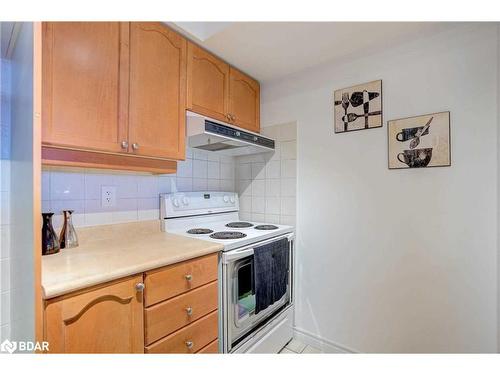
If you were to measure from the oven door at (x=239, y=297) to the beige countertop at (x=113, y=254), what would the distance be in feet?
0.52

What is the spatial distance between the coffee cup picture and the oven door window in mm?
1105

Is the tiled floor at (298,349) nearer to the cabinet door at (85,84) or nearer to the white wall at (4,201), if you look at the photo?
the white wall at (4,201)

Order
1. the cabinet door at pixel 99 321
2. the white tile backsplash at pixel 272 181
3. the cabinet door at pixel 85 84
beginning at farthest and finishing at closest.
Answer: the white tile backsplash at pixel 272 181, the cabinet door at pixel 85 84, the cabinet door at pixel 99 321

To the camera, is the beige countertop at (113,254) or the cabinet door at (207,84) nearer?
the beige countertop at (113,254)

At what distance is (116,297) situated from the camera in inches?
35.3

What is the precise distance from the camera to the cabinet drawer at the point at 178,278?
995mm

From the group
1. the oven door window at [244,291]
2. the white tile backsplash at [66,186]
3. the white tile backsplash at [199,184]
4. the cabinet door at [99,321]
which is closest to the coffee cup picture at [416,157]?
the oven door window at [244,291]

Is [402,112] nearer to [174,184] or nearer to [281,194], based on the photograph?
[281,194]

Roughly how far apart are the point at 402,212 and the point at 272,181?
958 millimetres

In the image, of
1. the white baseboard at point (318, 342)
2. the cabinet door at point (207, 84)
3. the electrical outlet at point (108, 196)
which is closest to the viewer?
the electrical outlet at point (108, 196)

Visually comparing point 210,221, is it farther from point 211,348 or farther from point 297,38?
point 297,38

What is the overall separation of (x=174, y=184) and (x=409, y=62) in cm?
174

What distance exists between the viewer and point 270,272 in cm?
155
